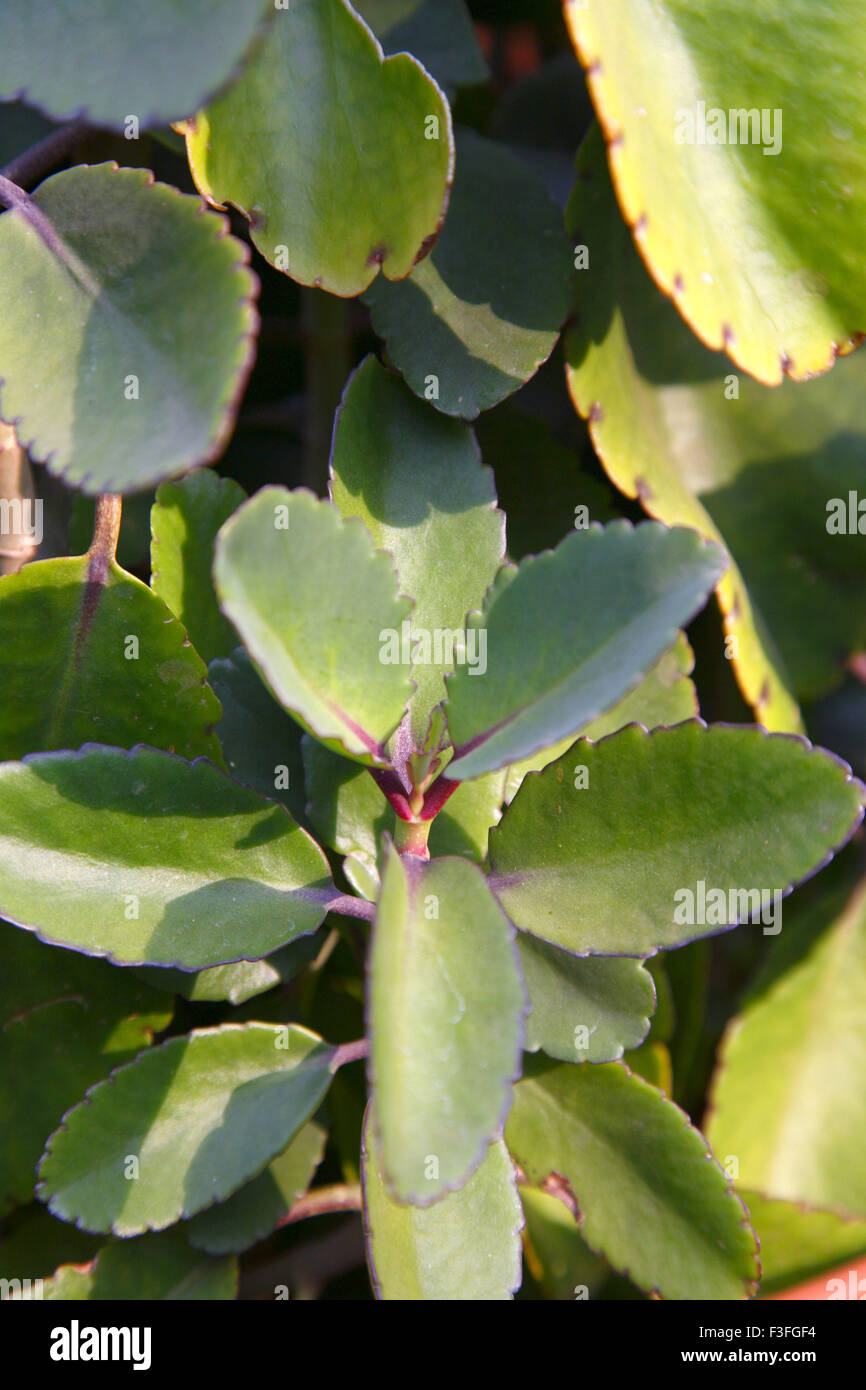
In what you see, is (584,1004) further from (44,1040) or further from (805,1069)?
(805,1069)

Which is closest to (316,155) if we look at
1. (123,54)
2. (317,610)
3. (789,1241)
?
(123,54)

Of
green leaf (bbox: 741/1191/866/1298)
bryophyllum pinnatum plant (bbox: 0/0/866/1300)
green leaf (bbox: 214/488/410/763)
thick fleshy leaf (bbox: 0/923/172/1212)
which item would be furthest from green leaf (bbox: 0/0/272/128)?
green leaf (bbox: 741/1191/866/1298)

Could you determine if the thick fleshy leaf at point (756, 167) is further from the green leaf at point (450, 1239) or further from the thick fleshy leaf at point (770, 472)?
the green leaf at point (450, 1239)

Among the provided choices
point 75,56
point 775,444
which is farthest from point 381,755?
point 775,444

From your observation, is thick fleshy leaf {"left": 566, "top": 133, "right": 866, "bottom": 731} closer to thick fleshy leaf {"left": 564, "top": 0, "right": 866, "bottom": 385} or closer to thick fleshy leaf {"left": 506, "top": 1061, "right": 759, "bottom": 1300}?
thick fleshy leaf {"left": 564, "top": 0, "right": 866, "bottom": 385}

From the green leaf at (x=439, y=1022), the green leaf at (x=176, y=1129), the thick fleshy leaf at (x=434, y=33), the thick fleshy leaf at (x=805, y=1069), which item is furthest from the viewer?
the thick fleshy leaf at (x=805, y=1069)

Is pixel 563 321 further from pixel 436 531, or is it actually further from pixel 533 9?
pixel 533 9

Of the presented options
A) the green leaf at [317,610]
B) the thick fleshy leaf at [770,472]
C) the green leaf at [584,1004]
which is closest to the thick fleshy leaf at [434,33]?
the thick fleshy leaf at [770,472]
